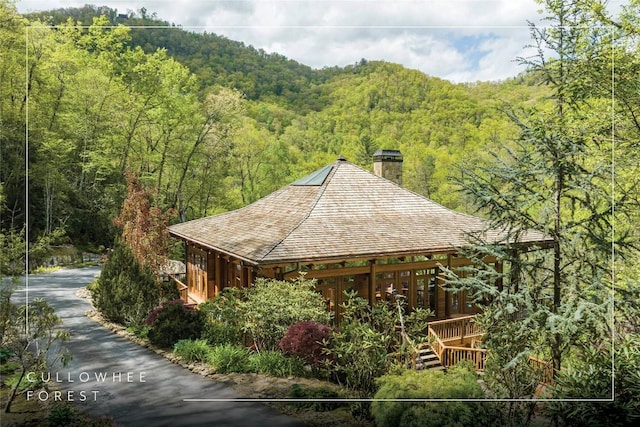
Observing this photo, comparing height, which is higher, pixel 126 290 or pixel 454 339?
pixel 126 290

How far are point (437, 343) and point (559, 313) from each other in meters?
4.83

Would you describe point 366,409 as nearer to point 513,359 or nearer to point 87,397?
point 513,359

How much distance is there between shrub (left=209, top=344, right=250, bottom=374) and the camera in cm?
926

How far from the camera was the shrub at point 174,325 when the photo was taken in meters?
10.7

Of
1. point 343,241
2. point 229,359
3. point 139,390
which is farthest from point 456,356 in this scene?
point 139,390

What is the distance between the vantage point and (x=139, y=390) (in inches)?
326

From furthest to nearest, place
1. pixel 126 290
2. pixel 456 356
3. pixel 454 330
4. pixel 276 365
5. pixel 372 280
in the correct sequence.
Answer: pixel 126 290 < pixel 454 330 < pixel 372 280 < pixel 456 356 < pixel 276 365

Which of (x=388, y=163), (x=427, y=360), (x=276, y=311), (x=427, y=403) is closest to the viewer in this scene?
(x=427, y=403)

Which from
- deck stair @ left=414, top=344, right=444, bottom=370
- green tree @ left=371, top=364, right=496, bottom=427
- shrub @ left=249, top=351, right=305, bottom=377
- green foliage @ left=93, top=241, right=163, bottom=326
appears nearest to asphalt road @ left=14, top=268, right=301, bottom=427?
shrub @ left=249, top=351, right=305, bottom=377

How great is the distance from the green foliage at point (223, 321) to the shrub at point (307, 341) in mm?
1434

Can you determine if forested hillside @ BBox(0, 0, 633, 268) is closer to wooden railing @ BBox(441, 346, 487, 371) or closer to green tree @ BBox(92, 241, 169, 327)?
green tree @ BBox(92, 241, 169, 327)

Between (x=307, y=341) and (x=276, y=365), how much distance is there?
0.86 meters

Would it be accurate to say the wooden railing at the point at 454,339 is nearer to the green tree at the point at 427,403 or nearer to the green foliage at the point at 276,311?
the green foliage at the point at 276,311

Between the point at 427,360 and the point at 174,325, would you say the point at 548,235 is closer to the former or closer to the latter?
the point at 427,360
